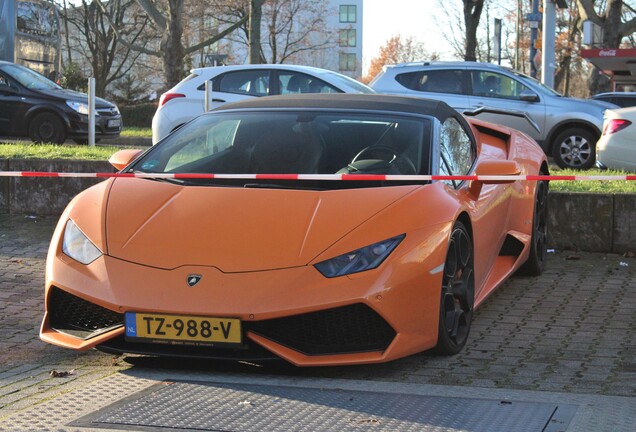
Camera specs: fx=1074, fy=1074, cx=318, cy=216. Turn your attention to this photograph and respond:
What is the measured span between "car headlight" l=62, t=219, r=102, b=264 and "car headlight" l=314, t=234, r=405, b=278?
1.11 meters

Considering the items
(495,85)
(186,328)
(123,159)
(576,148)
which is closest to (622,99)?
(495,85)

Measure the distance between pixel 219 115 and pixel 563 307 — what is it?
250 cm

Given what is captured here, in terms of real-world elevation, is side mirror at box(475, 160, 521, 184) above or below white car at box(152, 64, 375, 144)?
below

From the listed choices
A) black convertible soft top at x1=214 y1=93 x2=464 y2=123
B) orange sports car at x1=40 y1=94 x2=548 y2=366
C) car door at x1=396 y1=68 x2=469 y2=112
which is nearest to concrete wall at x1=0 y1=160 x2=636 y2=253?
black convertible soft top at x1=214 y1=93 x2=464 y2=123

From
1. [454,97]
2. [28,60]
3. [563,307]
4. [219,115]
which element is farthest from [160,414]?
[28,60]

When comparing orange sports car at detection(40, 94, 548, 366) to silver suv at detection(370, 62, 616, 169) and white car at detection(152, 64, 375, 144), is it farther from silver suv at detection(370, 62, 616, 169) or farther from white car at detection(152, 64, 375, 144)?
silver suv at detection(370, 62, 616, 169)

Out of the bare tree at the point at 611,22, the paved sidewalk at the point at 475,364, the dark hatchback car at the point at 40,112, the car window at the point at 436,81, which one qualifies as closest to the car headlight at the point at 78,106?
the dark hatchback car at the point at 40,112

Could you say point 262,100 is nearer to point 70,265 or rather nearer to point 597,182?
point 70,265

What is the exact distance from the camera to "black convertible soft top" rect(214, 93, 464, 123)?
638 centimetres

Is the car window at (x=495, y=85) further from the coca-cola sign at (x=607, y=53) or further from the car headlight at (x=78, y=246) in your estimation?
the coca-cola sign at (x=607, y=53)

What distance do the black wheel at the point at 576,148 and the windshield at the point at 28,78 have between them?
934 cm

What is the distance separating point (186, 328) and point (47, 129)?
50.0ft

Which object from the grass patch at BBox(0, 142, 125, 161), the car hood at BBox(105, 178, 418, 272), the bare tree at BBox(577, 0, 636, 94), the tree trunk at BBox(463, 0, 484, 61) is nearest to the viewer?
the car hood at BBox(105, 178, 418, 272)

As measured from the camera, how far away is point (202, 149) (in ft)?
20.5
